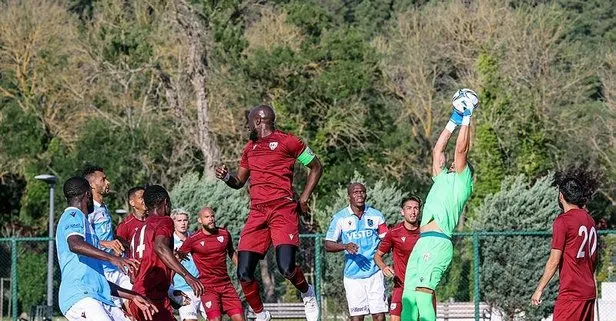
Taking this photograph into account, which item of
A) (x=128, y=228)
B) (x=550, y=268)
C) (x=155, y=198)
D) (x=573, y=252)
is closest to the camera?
(x=550, y=268)

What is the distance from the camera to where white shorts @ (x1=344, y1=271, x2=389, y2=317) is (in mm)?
16891

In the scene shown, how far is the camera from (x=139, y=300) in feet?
35.5

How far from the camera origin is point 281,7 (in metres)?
55.8

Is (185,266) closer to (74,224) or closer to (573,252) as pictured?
(74,224)

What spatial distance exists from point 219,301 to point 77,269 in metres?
5.86

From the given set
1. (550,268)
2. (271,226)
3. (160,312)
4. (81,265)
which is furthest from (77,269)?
(550,268)

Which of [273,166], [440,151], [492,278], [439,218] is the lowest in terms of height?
[492,278]

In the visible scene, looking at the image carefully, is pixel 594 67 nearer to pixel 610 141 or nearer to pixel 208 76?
pixel 610 141

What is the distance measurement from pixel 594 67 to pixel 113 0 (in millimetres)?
21853

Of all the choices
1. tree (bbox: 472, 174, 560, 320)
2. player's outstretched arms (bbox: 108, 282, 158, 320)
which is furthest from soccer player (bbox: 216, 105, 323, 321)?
tree (bbox: 472, 174, 560, 320)

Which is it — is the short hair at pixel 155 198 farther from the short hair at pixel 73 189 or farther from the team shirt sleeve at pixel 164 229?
the short hair at pixel 73 189

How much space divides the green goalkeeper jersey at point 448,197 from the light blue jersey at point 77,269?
10.3ft

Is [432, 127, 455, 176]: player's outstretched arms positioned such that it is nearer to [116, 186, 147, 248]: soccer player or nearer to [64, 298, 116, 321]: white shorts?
[64, 298, 116, 321]: white shorts

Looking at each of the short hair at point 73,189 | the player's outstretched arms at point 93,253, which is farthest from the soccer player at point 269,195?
the player's outstretched arms at point 93,253
